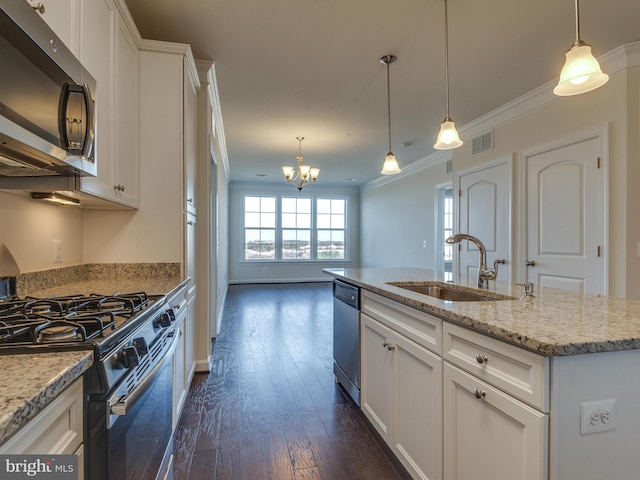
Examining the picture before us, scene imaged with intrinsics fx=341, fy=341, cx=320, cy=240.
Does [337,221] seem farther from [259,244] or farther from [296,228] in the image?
[259,244]

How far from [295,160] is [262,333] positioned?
3286mm

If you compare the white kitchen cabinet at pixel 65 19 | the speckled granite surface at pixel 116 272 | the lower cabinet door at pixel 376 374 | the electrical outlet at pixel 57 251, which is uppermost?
the white kitchen cabinet at pixel 65 19

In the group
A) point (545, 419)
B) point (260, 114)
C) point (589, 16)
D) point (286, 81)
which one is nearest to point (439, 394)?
point (545, 419)

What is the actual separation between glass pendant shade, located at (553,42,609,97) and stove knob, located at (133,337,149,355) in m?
2.01

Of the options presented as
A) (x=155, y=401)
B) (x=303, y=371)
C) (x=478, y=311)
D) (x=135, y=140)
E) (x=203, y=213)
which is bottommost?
(x=303, y=371)

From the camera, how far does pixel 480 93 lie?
334 cm

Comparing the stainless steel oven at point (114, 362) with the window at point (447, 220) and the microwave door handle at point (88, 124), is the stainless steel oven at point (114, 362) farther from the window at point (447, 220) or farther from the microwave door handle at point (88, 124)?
the window at point (447, 220)

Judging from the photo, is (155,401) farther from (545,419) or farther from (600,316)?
(600,316)

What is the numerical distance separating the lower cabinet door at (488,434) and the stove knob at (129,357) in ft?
3.54

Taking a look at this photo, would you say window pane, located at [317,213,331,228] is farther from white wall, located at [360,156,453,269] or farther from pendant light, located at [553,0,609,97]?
pendant light, located at [553,0,609,97]

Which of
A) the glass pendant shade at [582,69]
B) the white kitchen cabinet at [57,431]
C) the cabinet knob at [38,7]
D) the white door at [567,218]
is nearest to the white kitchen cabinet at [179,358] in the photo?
the white kitchen cabinet at [57,431]

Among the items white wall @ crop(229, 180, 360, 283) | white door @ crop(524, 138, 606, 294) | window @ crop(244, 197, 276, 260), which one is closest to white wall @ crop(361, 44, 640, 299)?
white door @ crop(524, 138, 606, 294)

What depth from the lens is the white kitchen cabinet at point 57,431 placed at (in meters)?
0.61

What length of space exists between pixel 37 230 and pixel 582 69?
263cm
